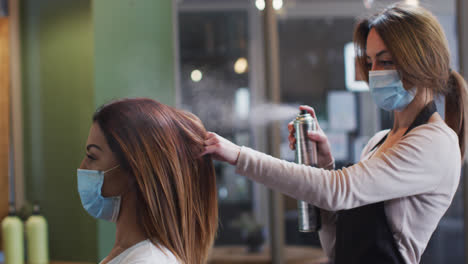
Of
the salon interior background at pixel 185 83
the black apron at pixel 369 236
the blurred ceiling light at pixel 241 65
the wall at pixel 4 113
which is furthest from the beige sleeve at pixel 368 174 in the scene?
the blurred ceiling light at pixel 241 65

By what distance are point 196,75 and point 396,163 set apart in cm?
255

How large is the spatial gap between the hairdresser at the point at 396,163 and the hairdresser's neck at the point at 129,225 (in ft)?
0.88

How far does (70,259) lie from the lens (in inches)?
105

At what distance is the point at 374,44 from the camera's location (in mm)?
1405

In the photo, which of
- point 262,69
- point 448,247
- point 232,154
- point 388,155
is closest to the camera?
point 232,154

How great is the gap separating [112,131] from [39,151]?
178cm

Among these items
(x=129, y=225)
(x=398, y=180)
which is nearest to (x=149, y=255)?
(x=129, y=225)

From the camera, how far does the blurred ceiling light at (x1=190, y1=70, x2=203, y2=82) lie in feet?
11.8

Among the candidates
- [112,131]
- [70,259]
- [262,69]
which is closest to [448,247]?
[262,69]

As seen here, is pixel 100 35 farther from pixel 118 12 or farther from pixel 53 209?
pixel 53 209

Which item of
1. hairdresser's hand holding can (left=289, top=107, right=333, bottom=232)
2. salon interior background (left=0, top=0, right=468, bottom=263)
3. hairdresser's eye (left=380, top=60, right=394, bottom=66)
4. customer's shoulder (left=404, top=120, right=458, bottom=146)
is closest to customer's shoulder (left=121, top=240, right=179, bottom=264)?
hairdresser's hand holding can (left=289, top=107, right=333, bottom=232)

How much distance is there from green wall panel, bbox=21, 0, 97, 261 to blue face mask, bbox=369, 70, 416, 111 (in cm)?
167

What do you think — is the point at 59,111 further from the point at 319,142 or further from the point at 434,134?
the point at 434,134

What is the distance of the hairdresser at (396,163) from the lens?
1183 millimetres
